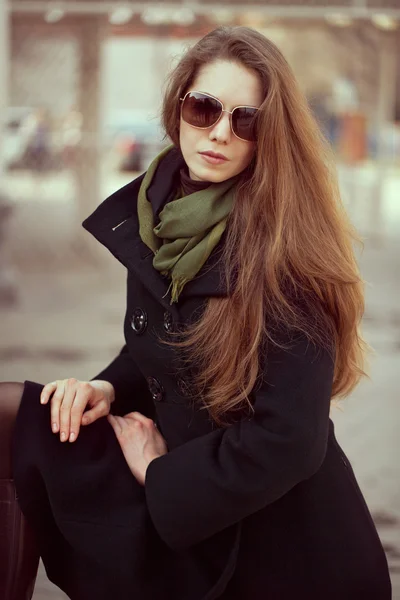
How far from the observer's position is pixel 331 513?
211 cm

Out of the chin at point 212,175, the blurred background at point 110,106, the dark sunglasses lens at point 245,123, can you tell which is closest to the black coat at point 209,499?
the chin at point 212,175

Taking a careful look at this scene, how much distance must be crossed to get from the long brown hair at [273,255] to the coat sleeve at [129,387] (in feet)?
1.26

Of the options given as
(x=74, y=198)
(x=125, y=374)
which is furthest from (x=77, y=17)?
(x=125, y=374)

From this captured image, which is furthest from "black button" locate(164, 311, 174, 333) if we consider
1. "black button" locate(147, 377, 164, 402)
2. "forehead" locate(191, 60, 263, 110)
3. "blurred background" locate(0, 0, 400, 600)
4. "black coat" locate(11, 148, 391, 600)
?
"blurred background" locate(0, 0, 400, 600)

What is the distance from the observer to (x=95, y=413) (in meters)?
2.20

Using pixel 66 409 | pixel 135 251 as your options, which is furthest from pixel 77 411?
pixel 135 251

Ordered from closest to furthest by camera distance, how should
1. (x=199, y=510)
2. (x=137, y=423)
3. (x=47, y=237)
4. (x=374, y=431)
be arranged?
(x=199, y=510) < (x=137, y=423) < (x=374, y=431) < (x=47, y=237)

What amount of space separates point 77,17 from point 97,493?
9.23m

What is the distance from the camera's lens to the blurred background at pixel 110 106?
32.8 ft

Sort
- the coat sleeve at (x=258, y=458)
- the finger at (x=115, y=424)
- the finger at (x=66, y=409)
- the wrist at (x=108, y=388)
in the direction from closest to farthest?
the coat sleeve at (x=258, y=458)
the finger at (x=66, y=409)
the finger at (x=115, y=424)
the wrist at (x=108, y=388)

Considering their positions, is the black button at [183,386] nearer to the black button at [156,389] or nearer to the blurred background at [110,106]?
the black button at [156,389]

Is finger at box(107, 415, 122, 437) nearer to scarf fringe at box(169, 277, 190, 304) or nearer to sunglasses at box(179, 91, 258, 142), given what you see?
scarf fringe at box(169, 277, 190, 304)

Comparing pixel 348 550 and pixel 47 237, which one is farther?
pixel 47 237

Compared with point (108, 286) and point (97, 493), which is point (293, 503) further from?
point (108, 286)
